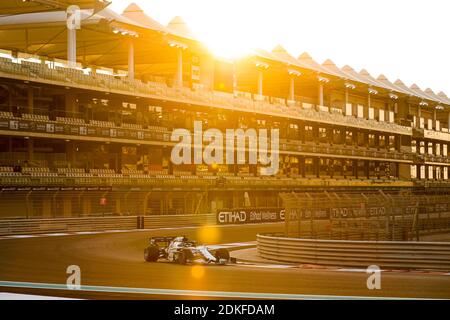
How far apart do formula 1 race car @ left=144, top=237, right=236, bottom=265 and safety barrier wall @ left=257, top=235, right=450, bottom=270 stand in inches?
89.7

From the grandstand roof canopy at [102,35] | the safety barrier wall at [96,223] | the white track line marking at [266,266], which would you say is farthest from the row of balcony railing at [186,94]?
the white track line marking at [266,266]

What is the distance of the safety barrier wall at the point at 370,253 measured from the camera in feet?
70.4

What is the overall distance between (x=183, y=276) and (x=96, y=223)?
24125 millimetres

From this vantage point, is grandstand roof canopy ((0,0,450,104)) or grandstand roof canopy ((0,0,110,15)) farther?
grandstand roof canopy ((0,0,450,104))

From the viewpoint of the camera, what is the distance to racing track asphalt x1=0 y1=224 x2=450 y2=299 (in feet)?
53.7

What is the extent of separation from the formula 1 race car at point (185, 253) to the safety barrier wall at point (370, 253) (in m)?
2.28

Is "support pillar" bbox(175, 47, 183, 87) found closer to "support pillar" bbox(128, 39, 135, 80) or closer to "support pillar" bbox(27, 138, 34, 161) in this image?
"support pillar" bbox(128, 39, 135, 80)

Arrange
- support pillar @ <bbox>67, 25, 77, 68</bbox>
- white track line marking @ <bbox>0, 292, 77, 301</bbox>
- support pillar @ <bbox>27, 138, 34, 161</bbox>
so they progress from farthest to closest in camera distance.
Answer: support pillar @ <bbox>67, 25, 77, 68</bbox> → support pillar @ <bbox>27, 138, 34, 161</bbox> → white track line marking @ <bbox>0, 292, 77, 301</bbox>

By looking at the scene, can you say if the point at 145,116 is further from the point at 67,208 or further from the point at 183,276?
the point at 183,276

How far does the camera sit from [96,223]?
42.7 m

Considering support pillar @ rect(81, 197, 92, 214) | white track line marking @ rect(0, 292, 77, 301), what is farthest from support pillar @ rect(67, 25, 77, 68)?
white track line marking @ rect(0, 292, 77, 301)

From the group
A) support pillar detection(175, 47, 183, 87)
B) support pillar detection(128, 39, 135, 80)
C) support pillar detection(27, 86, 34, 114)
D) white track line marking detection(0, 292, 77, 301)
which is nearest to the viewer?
white track line marking detection(0, 292, 77, 301)

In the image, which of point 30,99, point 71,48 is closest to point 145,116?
point 71,48

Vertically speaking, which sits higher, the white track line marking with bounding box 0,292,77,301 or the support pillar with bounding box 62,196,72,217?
the support pillar with bounding box 62,196,72,217
